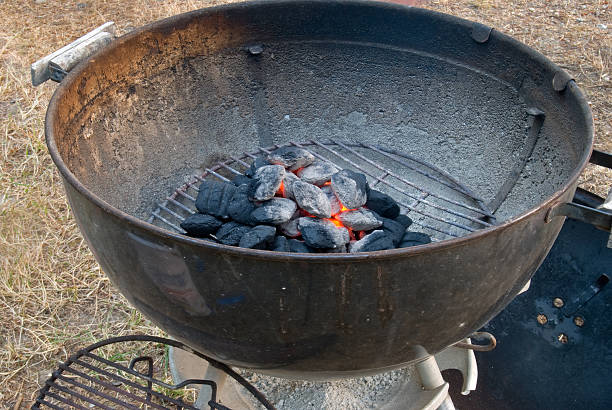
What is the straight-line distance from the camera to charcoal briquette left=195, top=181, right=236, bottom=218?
1.45 metres

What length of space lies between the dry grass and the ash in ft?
1.74

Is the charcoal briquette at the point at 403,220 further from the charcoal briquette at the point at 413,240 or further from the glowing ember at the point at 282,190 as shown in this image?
the glowing ember at the point at 282,190

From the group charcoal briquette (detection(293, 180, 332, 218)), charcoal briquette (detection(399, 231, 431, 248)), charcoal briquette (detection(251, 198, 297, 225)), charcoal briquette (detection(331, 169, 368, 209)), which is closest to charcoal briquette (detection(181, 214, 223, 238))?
charcoal briquette (detection(251, 198, 297, 225))

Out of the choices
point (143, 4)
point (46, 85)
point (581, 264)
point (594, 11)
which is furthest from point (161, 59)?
point (594, 11)

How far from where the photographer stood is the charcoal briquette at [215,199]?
57.2 inches

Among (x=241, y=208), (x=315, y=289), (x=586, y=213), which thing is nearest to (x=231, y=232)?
(x=241, y=208)

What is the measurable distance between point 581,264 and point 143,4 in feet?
10.3

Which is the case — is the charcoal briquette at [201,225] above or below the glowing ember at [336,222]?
below

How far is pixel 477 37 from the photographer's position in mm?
1585

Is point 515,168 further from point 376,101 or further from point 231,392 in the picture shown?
point 231,392

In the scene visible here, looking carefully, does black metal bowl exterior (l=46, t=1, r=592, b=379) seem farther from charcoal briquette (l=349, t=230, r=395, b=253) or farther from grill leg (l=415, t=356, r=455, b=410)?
grill leg (l=415, t=356, r=455, b=410)

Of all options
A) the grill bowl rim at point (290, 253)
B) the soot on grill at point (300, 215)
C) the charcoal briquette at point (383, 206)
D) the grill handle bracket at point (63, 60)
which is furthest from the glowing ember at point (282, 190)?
the grill handle bracket at point (63, 60)

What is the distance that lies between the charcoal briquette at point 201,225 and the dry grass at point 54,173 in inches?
28.0

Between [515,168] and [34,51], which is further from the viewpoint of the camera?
[34,51]
